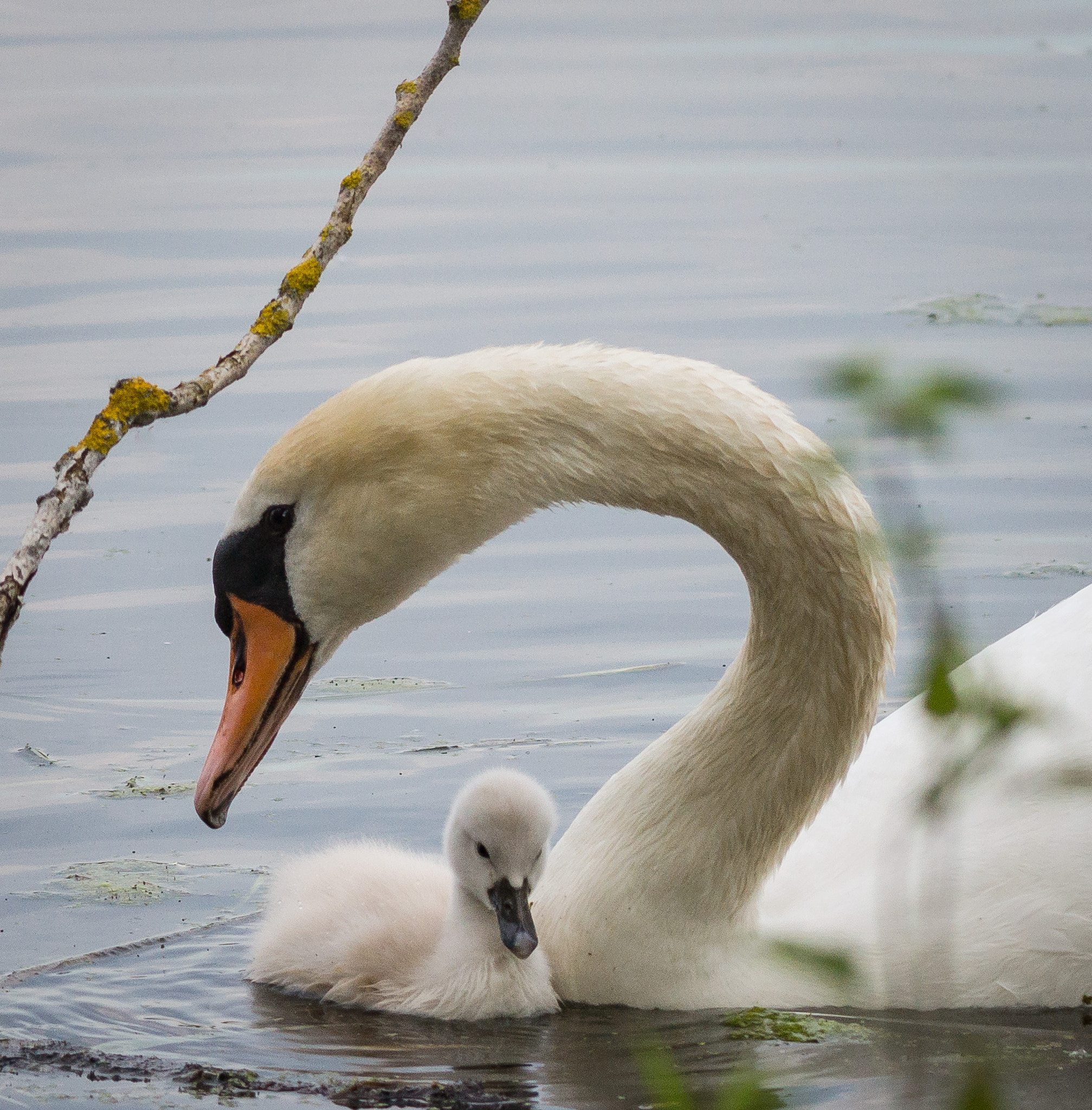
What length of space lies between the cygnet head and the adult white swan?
0.66ft

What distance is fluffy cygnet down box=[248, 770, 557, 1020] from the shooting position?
4547 mm

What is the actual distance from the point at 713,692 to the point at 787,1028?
0.75m

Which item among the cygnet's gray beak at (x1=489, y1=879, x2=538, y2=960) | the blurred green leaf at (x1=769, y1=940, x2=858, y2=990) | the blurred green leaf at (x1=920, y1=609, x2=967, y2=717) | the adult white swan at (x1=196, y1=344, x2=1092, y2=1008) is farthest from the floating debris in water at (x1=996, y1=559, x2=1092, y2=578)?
the blurred green leaf at (x1=920, y1=609, x2=967, y2=717)

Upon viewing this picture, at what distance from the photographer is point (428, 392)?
4168 millimetres

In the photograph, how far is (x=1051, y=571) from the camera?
746 cm

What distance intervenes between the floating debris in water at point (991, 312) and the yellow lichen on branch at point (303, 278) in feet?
23.5

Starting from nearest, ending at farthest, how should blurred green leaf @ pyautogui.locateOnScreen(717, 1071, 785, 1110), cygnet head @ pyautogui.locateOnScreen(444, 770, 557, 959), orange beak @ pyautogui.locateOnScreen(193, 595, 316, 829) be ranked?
blurred green leaf @ pyautogui.locateOnScreen(717, 1071, 785, 1110)
orange beak @ pyautogui.locateOnScreen(193, 595, 316, 829)
cygnet head @ pyautogui.locateOnScreen(444, 770, 557, 959)

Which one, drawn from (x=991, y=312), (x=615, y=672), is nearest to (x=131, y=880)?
(x=615, y=672)

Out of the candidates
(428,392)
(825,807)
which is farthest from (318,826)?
(428,392)

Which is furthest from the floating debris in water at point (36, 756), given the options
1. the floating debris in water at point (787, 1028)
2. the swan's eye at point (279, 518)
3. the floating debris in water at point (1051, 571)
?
the floating debris in water at point (1051, 571)

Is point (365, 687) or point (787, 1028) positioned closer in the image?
point (787, 1028)

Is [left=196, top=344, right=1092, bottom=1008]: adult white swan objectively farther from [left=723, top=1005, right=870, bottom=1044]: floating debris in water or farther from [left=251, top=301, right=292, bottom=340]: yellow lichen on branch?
[left=251, top=301, right=292, bottom=340]: yellow lichen on branch

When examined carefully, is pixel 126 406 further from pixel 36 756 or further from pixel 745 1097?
pixel 36 756

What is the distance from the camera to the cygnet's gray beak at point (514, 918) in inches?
175
